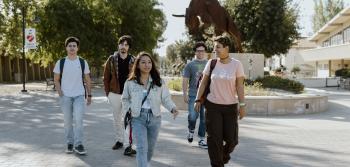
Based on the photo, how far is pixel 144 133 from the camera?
17.1 ft

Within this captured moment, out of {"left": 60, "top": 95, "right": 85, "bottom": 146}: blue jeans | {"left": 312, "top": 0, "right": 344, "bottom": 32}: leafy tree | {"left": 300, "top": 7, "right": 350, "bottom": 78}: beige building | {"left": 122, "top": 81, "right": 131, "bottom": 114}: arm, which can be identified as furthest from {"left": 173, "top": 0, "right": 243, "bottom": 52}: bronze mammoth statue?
{"left": 312, "top": 0, "right": 344, "bottom": 32}: leafy tree

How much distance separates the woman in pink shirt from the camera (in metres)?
5.66

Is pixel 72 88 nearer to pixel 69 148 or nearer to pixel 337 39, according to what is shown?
pixel 69 148

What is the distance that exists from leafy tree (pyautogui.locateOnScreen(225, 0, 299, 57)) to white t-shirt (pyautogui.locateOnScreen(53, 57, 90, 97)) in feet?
73.6

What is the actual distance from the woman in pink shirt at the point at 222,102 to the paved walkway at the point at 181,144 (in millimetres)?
845

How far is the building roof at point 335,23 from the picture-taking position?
42.2 meters

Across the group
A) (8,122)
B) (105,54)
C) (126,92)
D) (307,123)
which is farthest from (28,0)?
(126,92)

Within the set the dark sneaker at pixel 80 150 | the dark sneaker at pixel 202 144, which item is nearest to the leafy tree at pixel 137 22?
the dark sneaker at pixel 202 144

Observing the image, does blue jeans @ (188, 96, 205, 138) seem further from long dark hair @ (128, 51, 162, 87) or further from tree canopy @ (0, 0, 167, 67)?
tree canopy @ (0, 0, 167, 67)

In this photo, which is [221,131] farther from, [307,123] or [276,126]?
[307,123]

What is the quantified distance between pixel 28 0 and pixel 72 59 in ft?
73.1

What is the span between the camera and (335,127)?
10664mm

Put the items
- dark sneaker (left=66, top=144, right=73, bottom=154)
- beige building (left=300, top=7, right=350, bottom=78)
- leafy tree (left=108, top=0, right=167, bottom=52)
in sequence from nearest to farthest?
dark sneaker (left=66, top=144, right=73, bottom=154) < leafy tree (left=108, top=0, right=167, bottom=52) < beige building (left=300, top=7, right=350, bottom=78)

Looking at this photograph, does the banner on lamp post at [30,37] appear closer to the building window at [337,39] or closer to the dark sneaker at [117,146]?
the dark sneaker at [117,146]
